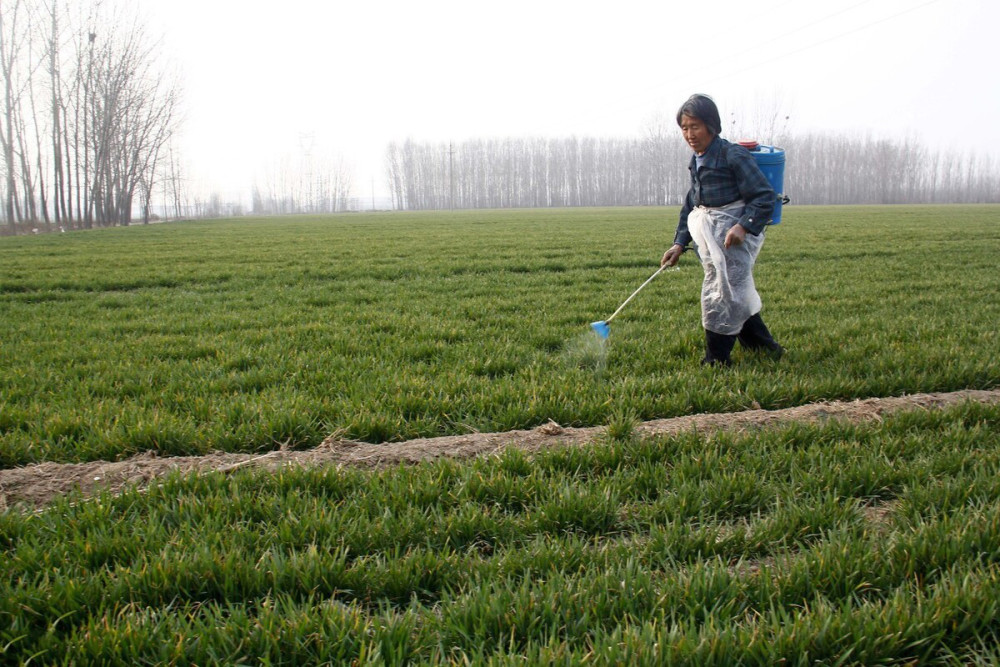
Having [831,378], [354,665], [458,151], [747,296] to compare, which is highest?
[458,151]

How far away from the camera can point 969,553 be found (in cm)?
213

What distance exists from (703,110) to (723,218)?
79 cm

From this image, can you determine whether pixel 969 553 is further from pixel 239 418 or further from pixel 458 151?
pixel 458 151

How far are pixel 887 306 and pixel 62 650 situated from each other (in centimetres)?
807

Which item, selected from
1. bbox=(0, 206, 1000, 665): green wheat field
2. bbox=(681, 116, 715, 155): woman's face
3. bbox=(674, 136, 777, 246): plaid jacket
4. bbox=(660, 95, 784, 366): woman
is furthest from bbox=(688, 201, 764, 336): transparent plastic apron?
bbox=(681, 116, 715, 155): woman's face

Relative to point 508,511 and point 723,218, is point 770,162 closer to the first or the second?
point 723,218

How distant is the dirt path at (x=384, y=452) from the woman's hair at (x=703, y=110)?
2076 mm

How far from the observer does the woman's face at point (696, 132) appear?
4.43m

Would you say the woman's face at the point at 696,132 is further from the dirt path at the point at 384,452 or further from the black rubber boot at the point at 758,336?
the dirt path at the point at 384,452

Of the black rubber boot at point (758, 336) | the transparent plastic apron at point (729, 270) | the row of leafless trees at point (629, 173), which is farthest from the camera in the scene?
the row of leafless trees at point (629, 173)

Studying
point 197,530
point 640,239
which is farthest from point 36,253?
point 197,530

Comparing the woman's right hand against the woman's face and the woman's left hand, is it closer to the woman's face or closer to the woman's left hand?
the woman's left hand

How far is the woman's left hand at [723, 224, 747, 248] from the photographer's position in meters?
4.36

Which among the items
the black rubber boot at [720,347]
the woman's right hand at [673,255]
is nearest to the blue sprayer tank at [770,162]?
the woman's right hand at [673,255]
